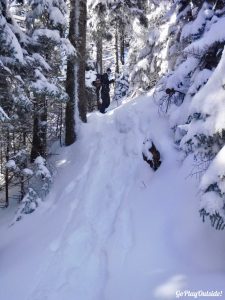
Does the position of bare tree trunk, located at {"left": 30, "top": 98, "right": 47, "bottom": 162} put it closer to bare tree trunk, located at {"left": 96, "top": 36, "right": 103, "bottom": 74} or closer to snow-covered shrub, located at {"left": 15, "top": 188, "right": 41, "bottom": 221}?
snow-covered shrub, located at {"left": 15, "top": 188, "right": 41, "bottom": 221}

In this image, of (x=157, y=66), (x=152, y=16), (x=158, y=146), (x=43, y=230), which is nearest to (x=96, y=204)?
(x=43, y=230)

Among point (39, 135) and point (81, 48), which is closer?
point (39, 135)

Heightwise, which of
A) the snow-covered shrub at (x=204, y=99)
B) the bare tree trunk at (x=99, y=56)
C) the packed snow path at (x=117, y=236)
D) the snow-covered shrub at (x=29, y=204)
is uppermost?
the snow-covered shrub at (x=204, y=99)

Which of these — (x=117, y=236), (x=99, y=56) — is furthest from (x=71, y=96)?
(x=99, y=56)

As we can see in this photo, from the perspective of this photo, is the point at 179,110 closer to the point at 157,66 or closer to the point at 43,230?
the point at 43,230

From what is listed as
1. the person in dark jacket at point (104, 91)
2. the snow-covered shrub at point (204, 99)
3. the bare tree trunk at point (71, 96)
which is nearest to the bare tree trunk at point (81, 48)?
the bare tree trunk at point (71, 96)

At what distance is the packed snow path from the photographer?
20.6 feet

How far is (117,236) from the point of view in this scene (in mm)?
8336

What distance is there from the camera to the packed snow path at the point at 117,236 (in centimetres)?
629

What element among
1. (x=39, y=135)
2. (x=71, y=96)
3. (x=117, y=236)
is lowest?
(x=39, y=135)

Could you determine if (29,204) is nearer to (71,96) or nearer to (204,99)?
(71,96)

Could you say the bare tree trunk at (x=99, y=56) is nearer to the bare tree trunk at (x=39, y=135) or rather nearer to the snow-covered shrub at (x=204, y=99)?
the bare tree trunk at (x=39, y=135)

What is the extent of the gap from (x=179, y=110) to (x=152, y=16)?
13.8m

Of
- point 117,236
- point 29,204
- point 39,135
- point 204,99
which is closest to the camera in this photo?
point 204,99
